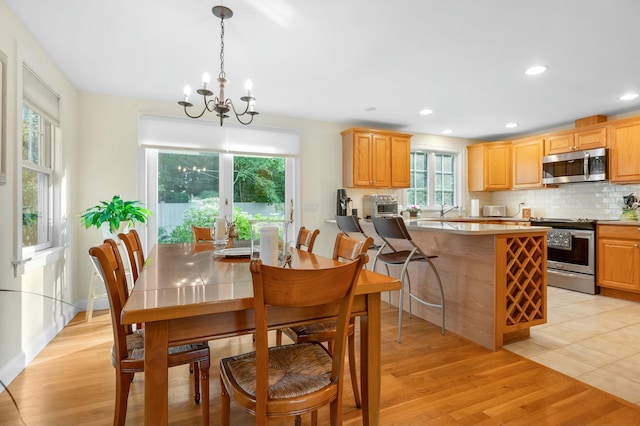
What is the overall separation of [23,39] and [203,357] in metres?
2.58

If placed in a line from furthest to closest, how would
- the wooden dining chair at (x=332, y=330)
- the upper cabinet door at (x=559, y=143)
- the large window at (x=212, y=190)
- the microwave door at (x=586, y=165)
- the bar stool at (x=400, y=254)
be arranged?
the upper cabinet door at (x=559, y=143)
the microwave door at (x=586, y=165)
the large window at (x=212, y=190)
the bar stool at (x=400, y=254)
the wooden dining chair at (x=332, y=330)

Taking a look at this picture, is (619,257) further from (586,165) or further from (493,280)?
(493,280)

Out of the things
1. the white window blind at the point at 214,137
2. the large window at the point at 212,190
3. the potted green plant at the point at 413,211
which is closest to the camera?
the white window blind at the point at 214,137

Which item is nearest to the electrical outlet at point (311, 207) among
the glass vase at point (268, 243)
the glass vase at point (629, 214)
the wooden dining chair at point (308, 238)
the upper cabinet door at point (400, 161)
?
the upper cabinet door at point (400, 161)

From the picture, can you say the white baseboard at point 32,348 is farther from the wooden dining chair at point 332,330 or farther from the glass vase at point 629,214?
the glass vase at point 629,214

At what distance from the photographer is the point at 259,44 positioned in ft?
8.66

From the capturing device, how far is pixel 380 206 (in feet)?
16.4

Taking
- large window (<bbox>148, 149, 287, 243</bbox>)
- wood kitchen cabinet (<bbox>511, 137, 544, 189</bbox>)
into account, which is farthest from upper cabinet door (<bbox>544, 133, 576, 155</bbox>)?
large window (<bbox>148, 149, 287, 243</bbox>)

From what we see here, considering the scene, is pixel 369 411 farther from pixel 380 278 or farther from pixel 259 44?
pixel 259 44

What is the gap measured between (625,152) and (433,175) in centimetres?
248

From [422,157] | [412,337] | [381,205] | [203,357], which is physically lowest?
[412,337]

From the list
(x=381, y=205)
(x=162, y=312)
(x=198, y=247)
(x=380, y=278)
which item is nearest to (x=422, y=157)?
(x=381, y=205)

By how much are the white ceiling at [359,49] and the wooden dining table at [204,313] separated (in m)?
1.70

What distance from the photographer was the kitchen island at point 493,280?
2.55 meters
